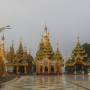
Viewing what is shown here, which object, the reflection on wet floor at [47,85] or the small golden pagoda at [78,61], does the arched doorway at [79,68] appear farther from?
the reflection on wet floor at [47,85]

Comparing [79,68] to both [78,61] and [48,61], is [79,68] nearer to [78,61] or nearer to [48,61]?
[78,61]

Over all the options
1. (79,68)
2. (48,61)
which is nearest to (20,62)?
(48,61)

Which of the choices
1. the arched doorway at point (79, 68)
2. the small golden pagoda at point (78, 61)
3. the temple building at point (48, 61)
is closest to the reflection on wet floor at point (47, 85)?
the temple building at point (48, 61)

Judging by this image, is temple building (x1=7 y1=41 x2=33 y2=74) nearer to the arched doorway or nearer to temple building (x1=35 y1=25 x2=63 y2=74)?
temple building (x1=35 y1=25 x2=63 y2=74)

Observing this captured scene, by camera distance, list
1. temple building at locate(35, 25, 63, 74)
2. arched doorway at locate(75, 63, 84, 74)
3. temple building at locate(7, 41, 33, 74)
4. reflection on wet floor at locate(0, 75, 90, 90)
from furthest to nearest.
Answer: temple building at locate(7, 41, 33, 74)
arched doorway at locate(75, 63, 84, 74)
temple building at locate(35, 25, 63, 74)
reflection on wet floor at locate(0, 75, 90, 90)

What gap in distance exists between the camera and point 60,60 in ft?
294

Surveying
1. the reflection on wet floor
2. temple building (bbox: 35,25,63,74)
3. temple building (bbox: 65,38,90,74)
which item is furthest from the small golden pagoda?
the reflection on wet floor

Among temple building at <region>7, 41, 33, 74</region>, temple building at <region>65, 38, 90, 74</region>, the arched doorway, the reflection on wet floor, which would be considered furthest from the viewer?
temple building at <region>7, 41, 33, 74</region>

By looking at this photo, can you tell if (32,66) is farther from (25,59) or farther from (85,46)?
(85,46)

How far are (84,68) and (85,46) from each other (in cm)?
2085

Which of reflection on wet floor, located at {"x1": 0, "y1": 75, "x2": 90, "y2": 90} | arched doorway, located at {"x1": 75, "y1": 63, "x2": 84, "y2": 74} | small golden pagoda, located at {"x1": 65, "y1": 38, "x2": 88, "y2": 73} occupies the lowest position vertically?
reflection on wet floor, located at {"x1": 0, "y1": 75, "x2": 90, "y2": 90}

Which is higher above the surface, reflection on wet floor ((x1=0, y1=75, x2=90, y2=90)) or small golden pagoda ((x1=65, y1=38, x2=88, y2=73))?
small golden pagoda ((x1=65, y1=38, x2=88, y2=73))

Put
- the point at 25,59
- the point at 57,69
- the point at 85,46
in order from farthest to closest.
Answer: the point at 85,46, the point at 25,59, the point at 57,69

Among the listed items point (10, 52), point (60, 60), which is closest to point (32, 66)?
point (10, 52)
